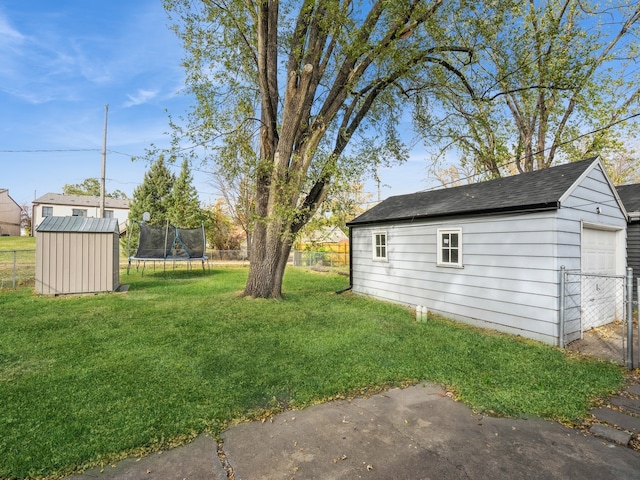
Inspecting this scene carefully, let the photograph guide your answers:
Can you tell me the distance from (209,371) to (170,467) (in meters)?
1.55

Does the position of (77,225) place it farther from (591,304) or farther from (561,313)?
(591,304)

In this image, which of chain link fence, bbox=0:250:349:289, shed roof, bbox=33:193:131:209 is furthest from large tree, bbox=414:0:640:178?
shed roof, bbox=33:193:131:209

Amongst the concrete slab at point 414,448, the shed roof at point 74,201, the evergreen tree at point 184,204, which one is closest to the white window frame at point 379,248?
the concrete slab at point 414,448

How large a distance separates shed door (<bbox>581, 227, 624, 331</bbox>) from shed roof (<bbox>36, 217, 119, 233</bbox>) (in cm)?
1074

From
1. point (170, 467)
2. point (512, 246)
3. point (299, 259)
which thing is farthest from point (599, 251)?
point (299, 259)

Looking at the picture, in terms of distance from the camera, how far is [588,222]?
5.50 metres

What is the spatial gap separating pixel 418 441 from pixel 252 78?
9.32 metres

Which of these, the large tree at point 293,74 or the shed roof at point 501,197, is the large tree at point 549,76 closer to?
the large tree at point 293,74

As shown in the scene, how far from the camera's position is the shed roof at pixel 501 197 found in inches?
204

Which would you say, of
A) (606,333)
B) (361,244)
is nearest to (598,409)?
(606,333)

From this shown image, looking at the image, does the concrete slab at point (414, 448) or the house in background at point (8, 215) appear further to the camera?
the house in background at point (8, 215)

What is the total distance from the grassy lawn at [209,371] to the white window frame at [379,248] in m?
2.37

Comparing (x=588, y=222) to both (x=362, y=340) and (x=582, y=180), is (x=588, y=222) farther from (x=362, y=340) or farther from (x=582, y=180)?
(x=362, y=340)

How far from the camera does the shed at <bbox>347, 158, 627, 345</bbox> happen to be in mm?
5020
